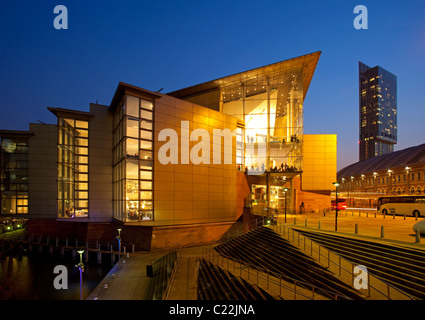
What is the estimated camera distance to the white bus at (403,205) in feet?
92.2

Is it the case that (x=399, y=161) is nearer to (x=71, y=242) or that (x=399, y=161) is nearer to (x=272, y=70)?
(x=272, y=70)

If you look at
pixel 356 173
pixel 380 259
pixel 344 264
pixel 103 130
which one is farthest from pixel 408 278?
pixel 356 173

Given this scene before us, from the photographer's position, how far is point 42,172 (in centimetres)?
3145

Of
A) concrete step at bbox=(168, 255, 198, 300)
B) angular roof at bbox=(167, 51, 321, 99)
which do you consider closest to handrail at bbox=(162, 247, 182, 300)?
concrete step at bbox=(168, 255, 198, 300)

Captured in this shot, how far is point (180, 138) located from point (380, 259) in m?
20.8

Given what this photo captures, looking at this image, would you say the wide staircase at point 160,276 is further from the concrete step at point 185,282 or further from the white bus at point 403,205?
the white bus at point 403,205

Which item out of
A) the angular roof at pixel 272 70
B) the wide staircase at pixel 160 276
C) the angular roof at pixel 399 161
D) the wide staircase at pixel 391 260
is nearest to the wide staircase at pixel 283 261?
the wide staircase at pixel 391 260

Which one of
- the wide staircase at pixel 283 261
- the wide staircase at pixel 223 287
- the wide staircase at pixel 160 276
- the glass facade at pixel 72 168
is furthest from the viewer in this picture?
the glass facade at pixel 72 168

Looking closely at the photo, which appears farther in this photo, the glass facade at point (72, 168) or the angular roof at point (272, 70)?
the angular roof at point (272, 70)

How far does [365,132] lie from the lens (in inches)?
7643

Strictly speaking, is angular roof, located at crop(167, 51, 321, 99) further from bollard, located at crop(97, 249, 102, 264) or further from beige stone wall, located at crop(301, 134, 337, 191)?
bollard, located at crop(97, 249, 102, 264)

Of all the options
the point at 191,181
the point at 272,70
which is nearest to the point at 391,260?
the point at 191,181

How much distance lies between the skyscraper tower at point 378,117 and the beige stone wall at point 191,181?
196 meters
